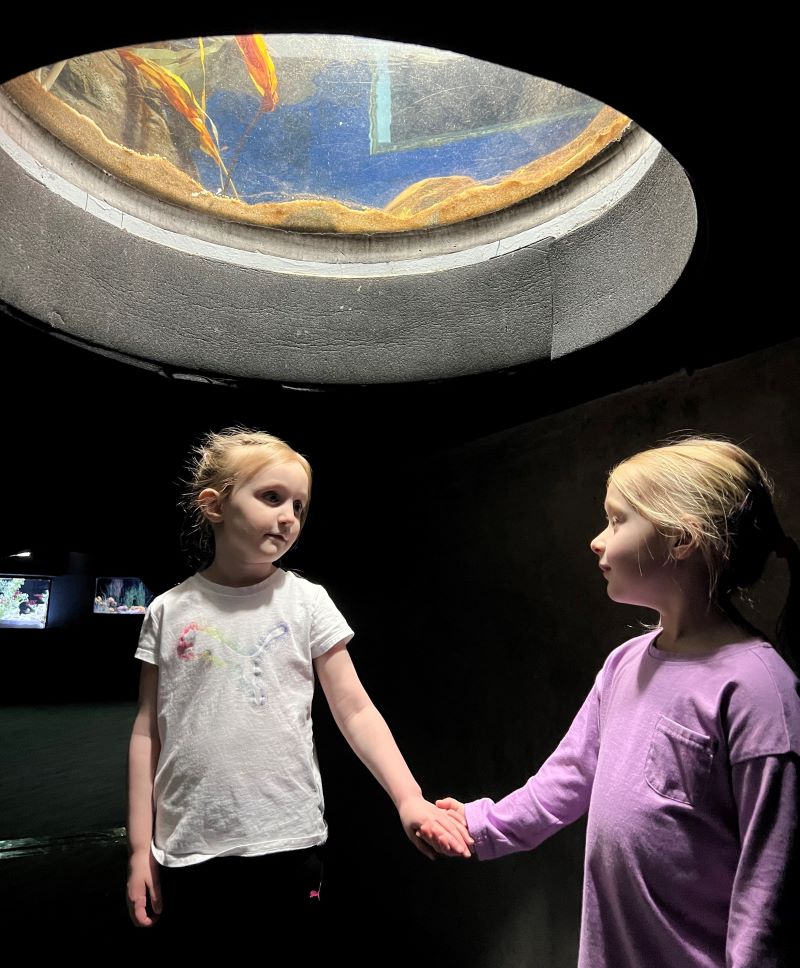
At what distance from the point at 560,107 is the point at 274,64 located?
1.14 m

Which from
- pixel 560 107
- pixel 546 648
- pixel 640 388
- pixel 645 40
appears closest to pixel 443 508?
pixel 546 648

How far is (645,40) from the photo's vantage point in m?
1.12

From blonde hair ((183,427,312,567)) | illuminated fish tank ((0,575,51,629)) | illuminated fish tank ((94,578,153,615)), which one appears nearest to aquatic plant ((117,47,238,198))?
blonde hair ((183,427,312,567))

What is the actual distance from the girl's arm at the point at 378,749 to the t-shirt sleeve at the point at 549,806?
51 mm

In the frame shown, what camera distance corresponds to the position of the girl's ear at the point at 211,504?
167cm

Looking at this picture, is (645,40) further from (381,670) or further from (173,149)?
(381,670)

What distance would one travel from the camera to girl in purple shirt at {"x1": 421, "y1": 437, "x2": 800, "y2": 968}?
108cm

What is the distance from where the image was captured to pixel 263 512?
1602mm

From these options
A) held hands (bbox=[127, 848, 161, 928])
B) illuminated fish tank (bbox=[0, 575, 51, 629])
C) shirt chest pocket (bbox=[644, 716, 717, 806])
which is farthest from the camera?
illuminated fish tank (bbox=[0, 575, 51, 629])

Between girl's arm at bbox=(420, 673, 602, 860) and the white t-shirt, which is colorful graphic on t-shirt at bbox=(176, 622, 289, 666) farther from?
girl's arm at bbox=(420, 673, 602, 860)

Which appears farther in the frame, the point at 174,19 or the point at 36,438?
the point at 36,438

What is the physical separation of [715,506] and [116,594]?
11530 millimetres

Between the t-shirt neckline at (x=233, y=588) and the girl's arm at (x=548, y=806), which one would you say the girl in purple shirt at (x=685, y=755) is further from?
the t-shirt neckline at (x=233, y=588)

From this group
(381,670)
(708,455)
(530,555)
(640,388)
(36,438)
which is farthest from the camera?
(381,670)
